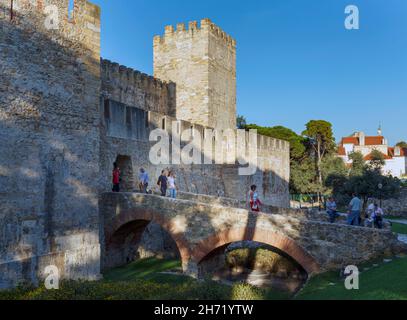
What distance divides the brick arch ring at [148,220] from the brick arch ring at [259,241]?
40 cm

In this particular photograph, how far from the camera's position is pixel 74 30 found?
1133 cm

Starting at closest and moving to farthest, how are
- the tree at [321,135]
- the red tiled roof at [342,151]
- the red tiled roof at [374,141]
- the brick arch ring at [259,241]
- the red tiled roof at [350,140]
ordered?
the brick arch ring at [259,241] → the tree at [321,135] → the red tiled roof at [342,151] → the red tiled roof at [374,141] → the red tiled roof at [350,140]

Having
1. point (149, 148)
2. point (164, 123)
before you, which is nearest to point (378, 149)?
point (164, 123)

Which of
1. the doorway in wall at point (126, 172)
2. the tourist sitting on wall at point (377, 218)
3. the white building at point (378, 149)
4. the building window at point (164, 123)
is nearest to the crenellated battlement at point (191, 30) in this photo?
the building window at point (164, 123)

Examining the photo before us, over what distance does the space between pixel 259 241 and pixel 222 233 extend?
1083mm

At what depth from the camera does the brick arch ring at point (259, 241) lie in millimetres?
10617

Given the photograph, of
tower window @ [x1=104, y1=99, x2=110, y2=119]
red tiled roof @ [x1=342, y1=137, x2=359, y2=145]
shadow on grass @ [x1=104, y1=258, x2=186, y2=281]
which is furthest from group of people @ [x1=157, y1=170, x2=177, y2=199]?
red tiled roof @ [x1=342, y1=137, x2=359, y2=145]

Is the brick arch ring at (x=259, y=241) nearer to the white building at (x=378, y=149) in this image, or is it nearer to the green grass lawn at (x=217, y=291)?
the green grass lawn at (x=217, y=291)

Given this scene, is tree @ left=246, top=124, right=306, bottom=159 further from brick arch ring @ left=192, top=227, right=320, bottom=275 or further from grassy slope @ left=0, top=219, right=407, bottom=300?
grassy slope @ left=0, top=219, right=407, bottom=300

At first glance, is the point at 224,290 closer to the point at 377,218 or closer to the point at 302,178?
the point at 377,218

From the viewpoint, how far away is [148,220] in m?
13.1

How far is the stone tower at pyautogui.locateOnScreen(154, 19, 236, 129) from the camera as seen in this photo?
23938 millimetres
